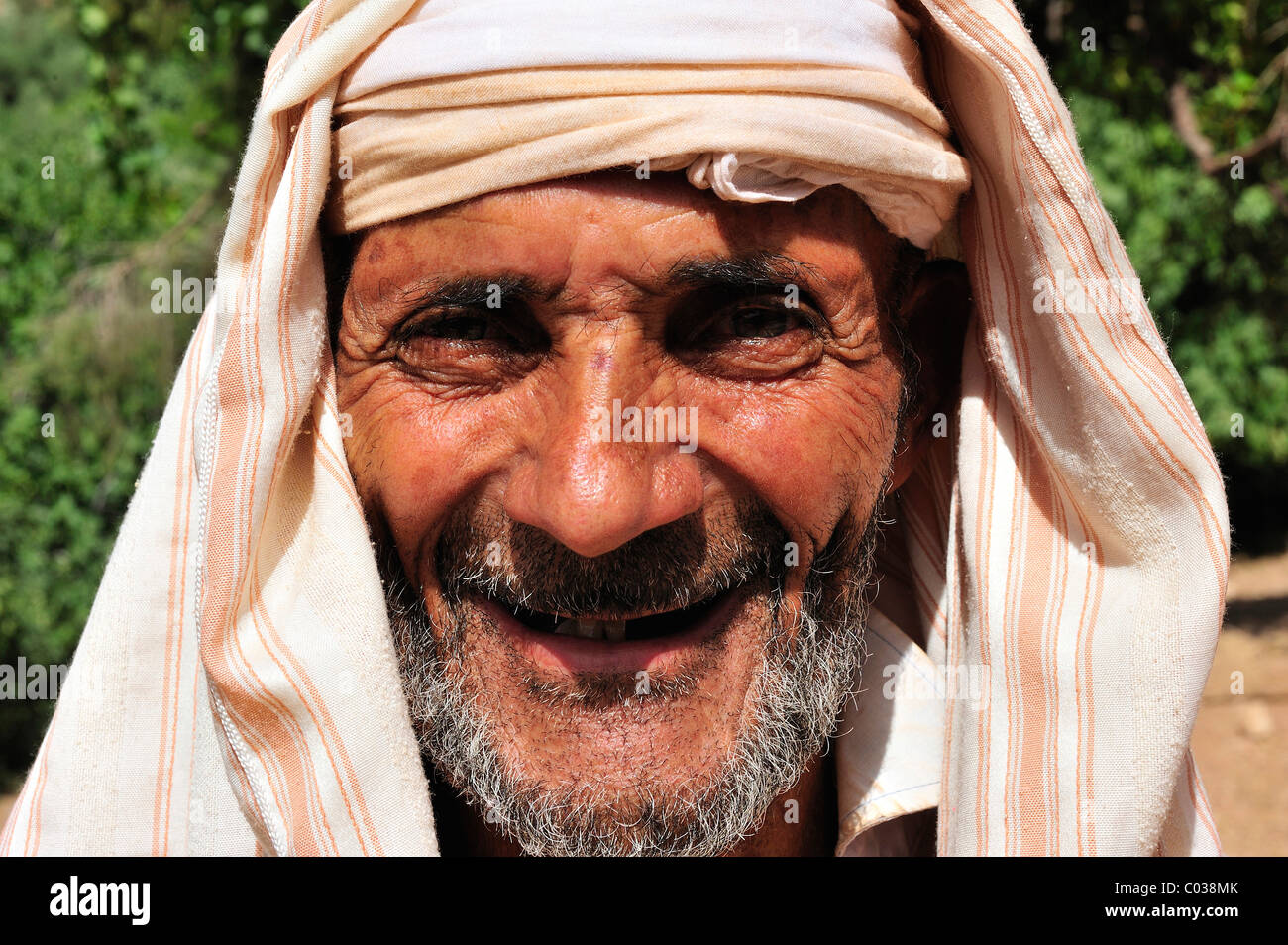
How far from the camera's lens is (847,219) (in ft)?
6.57

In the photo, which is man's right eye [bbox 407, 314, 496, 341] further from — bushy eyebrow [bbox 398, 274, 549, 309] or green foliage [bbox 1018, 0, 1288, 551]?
green foliage [bbox 1018, 0, 1288, 551]

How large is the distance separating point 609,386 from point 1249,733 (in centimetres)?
761

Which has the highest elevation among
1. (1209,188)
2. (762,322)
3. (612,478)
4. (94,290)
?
(1209,188)

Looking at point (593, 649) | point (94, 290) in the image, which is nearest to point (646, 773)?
point (593, 649)

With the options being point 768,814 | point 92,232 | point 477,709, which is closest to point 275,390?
point 477,709

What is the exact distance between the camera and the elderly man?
183 cm

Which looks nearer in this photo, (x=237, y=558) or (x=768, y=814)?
(x=237, y=558)

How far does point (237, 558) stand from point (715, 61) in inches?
40.4

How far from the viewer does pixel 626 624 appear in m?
1.99

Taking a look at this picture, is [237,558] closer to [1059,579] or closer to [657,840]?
[657,840]

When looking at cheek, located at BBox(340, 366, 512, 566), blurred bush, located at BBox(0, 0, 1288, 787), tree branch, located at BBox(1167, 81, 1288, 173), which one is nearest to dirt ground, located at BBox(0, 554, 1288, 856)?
blurred bush, located at BBox(0, 0, 1288, 787)

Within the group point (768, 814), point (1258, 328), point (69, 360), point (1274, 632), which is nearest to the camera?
point (768, 814)

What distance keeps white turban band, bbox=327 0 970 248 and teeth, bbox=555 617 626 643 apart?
0.70 metres

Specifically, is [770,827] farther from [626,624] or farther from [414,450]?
[414,450]
